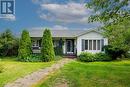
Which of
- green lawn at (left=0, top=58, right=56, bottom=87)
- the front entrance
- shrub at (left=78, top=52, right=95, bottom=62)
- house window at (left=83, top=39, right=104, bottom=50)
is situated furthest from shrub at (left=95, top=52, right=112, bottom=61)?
green lawn at (left=0, top=58, right=56, bottom=87)

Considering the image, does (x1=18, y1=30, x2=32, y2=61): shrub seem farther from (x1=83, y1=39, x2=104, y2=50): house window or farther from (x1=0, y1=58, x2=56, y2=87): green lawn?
(x1=83, y1=39, x2=104, y2=50): house window

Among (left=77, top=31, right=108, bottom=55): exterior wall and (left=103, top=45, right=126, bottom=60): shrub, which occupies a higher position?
(left=77, top=31, right=108, bottom=55): exterior wall

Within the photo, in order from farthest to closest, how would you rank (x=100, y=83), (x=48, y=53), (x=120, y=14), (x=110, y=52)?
(x=110, y=52), (x=48, y=53), (x=100, y=83), (x=120, y=14)

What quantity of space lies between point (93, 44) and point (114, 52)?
467 centimetres

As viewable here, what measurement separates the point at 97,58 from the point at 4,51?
1427 centimetres

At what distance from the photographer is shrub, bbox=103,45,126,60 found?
42.6 m

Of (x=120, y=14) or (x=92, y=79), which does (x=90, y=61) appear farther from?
(x=120, y=14)

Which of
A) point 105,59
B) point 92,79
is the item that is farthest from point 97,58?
point 92,79

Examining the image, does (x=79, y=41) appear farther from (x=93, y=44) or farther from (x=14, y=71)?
(x=14, y=71)

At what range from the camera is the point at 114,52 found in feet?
142

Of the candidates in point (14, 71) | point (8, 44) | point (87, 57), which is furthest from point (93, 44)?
point (14, 71)

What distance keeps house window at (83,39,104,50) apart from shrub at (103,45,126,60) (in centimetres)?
224

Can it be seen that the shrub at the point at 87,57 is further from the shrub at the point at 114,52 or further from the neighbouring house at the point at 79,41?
the neighbouring house at the point at 79,41

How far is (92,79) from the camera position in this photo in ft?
70.5
